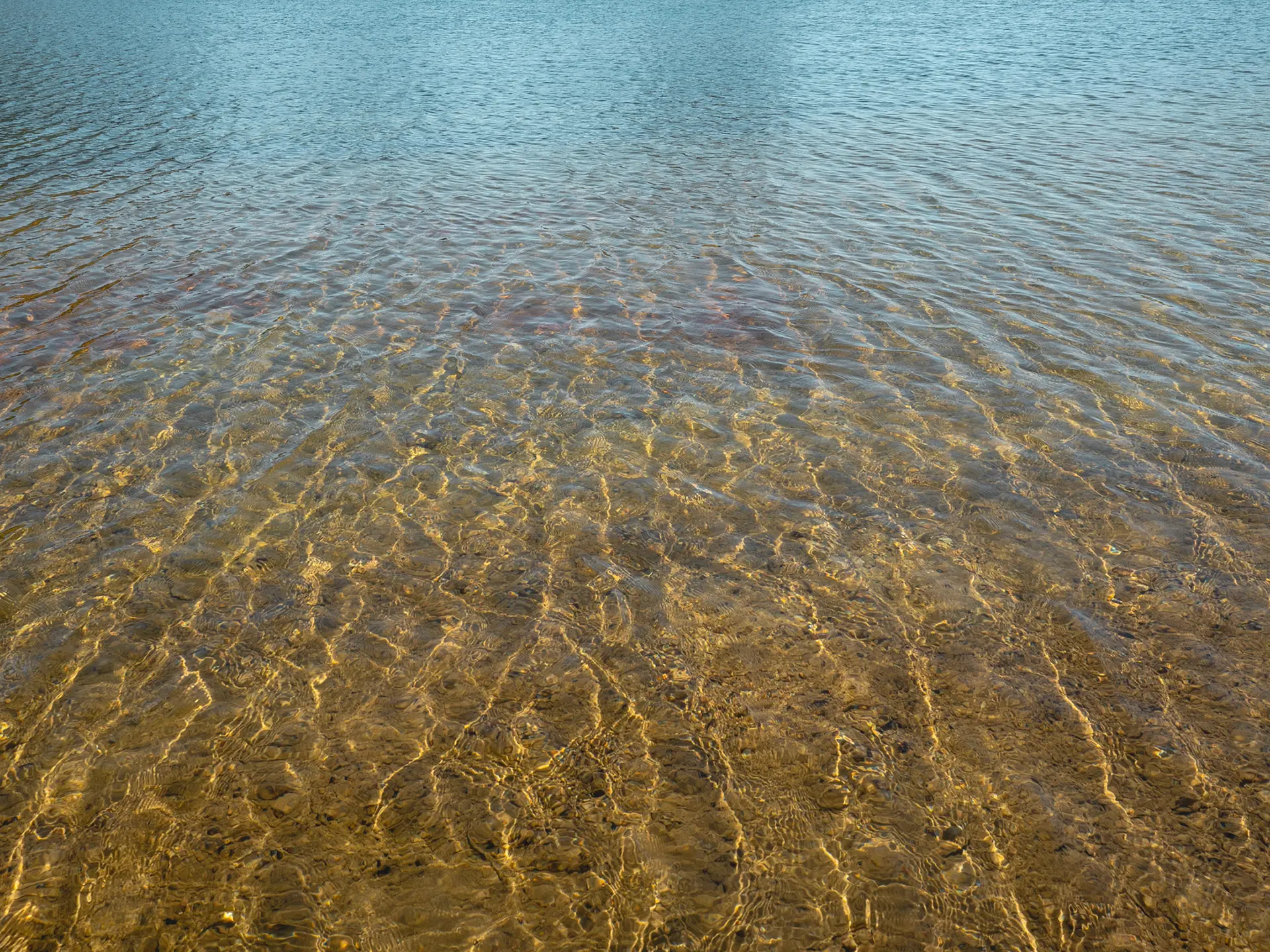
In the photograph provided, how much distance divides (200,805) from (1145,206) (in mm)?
20435

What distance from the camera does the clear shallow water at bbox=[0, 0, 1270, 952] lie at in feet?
17.6

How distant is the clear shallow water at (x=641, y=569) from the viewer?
5.37m

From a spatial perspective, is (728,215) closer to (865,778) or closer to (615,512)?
(615,512)

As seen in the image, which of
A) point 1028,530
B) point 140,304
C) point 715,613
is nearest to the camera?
point 715,613

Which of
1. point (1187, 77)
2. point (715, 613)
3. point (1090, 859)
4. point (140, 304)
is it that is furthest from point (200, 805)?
point (1187, 77)

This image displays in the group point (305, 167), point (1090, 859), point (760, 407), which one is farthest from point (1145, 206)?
point (305, 167)

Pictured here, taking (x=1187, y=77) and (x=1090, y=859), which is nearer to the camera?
(x=1090, y=859)

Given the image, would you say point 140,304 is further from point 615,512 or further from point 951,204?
point 951,204

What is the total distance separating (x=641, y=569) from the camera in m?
8.09

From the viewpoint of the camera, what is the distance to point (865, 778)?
598 centimetres

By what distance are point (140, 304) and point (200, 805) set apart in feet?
36.8

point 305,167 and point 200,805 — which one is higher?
point 200,805

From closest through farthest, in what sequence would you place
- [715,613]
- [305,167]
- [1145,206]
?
1. [715,613]
2. [1145,206]
3. [305,167]

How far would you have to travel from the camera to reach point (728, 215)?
60.6 feet
